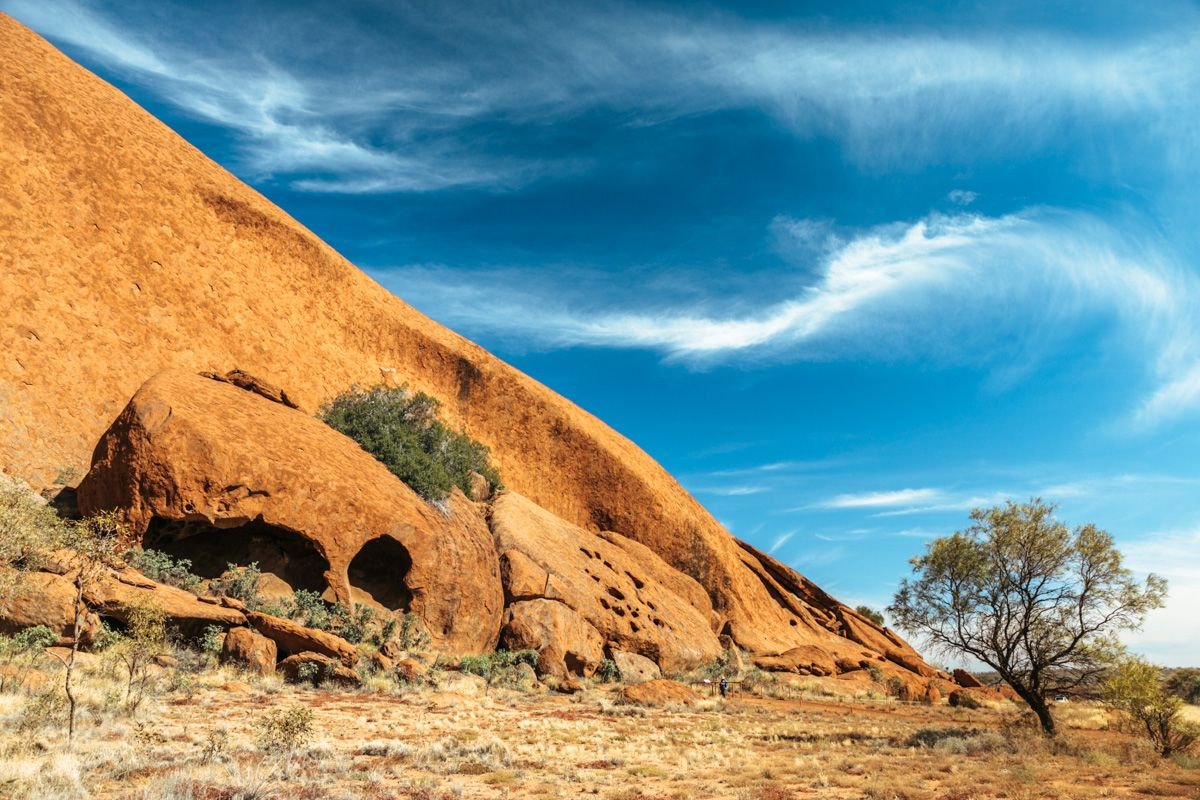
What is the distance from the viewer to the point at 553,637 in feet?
84.4

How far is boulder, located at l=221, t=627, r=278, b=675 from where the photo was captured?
16953 millimetres

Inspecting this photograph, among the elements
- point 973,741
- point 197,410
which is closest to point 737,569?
point 973,741

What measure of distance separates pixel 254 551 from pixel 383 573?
13.9 ft

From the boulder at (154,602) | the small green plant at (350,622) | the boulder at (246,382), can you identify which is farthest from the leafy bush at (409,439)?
the boulder at (154,602)

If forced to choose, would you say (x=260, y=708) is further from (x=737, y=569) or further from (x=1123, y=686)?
(x=737, y=569)

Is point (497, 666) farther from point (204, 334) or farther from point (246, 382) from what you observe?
point (204, 334)

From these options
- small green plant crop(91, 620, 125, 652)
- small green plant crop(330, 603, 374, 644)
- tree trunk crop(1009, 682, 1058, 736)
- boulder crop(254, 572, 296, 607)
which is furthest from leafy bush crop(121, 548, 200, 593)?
tree trunk crop(1009, 682, 1058, 736)

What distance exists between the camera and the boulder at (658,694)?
22.2 m

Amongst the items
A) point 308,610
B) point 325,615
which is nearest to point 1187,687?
point 325,615

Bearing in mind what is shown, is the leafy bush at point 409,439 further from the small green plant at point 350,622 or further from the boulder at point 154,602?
the boulder at point 154,602

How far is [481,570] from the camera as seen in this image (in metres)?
25.8

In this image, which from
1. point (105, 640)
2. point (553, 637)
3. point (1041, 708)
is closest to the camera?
point (105, 640)

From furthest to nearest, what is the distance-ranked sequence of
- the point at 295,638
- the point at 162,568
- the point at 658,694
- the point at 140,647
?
the point at 658,694 < the point at 162,568 < the point at 295,638 < the point at 140,647

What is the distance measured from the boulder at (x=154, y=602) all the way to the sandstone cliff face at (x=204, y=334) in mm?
3064
